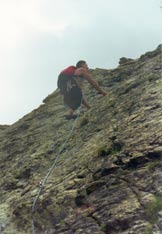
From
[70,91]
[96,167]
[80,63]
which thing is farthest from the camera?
[70,91]

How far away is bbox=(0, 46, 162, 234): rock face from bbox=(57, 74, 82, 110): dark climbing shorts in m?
0.58

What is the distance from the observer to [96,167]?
47.8 ft

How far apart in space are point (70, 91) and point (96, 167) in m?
8.42

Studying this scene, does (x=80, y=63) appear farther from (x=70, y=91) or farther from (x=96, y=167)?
(x=96, y=167)

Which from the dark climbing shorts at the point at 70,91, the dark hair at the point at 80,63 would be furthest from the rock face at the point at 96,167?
the dark hair at the point at 80,63

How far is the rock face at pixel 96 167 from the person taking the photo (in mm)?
12508

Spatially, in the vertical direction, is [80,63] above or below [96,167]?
above

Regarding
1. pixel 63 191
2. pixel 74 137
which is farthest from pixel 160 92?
pixel 63 191

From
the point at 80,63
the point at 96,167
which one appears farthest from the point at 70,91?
the point at 96,167

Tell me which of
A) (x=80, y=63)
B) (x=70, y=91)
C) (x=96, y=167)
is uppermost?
(x=80, y=63)

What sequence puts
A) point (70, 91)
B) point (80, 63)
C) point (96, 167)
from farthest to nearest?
point (70, 91)
point (80, 63)
point (96, 167)

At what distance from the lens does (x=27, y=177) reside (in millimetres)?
17453

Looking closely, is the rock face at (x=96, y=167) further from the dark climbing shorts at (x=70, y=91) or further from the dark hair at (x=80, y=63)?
the dark hair at (x=80, y=63)

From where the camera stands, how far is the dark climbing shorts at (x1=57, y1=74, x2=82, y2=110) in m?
21.8
